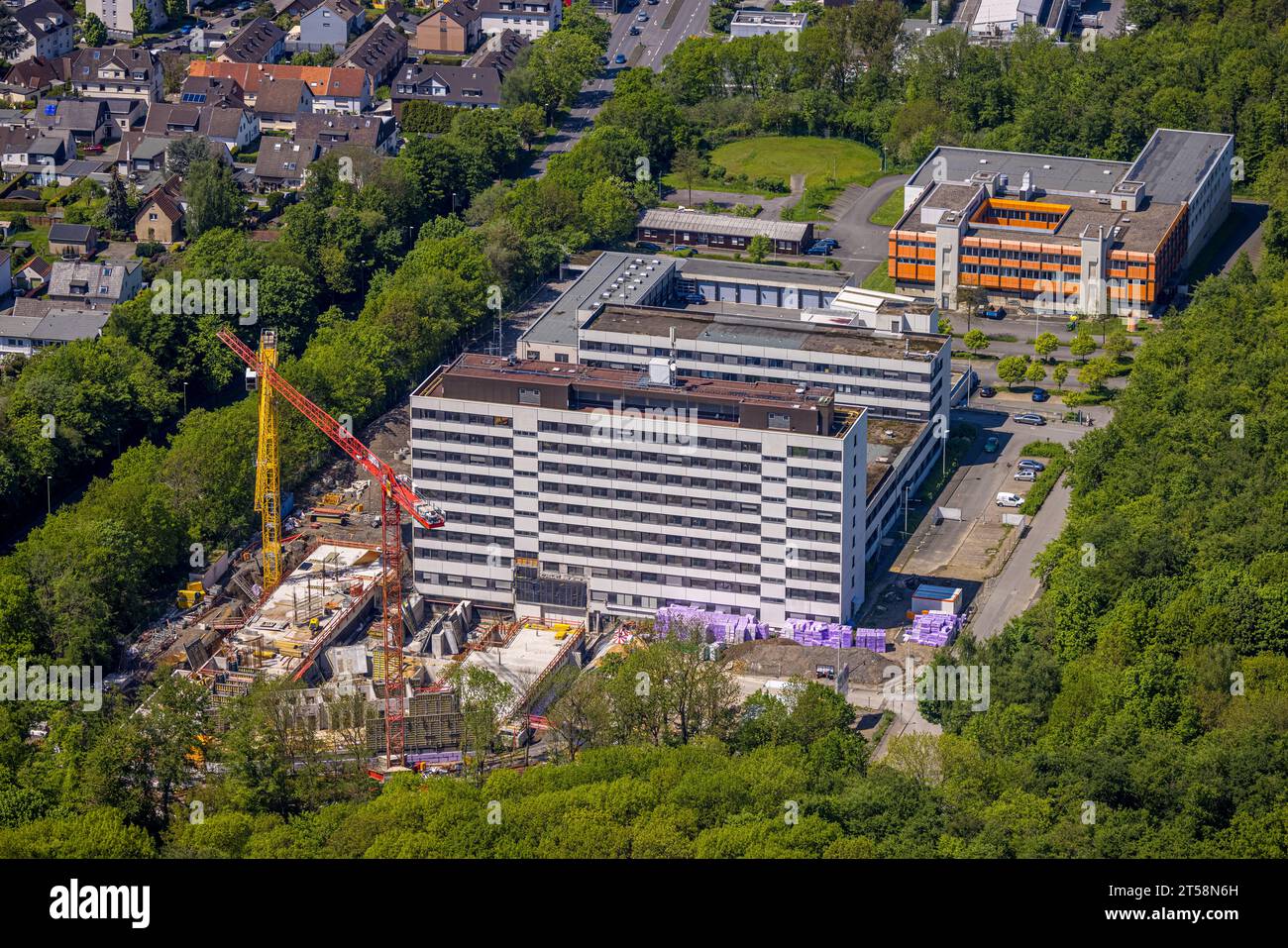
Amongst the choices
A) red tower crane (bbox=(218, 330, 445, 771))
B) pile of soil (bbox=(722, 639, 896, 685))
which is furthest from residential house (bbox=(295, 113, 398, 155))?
pile of soil (bbox=(722, 639, 896, 685))

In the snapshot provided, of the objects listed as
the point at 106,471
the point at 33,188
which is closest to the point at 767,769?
the point at 106,471

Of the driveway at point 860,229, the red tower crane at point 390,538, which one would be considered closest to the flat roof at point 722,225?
the driveway at point 860,229

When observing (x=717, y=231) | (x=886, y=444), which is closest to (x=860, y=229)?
(x=717, y=231)

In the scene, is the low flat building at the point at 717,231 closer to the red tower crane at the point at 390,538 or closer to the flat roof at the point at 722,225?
the flat roof at the point at 722,225

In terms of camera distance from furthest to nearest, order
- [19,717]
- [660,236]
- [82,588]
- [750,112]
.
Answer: [750,112] < [660,236] < [82,588] < [19,717]

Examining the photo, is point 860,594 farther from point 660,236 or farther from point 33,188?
point 33,188

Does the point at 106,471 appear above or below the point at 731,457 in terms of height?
below

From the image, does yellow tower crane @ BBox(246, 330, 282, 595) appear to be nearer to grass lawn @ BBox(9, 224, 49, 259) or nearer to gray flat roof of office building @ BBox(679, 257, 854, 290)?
gray flat roof of office building @ BBox(679, 257, 854, 290)
